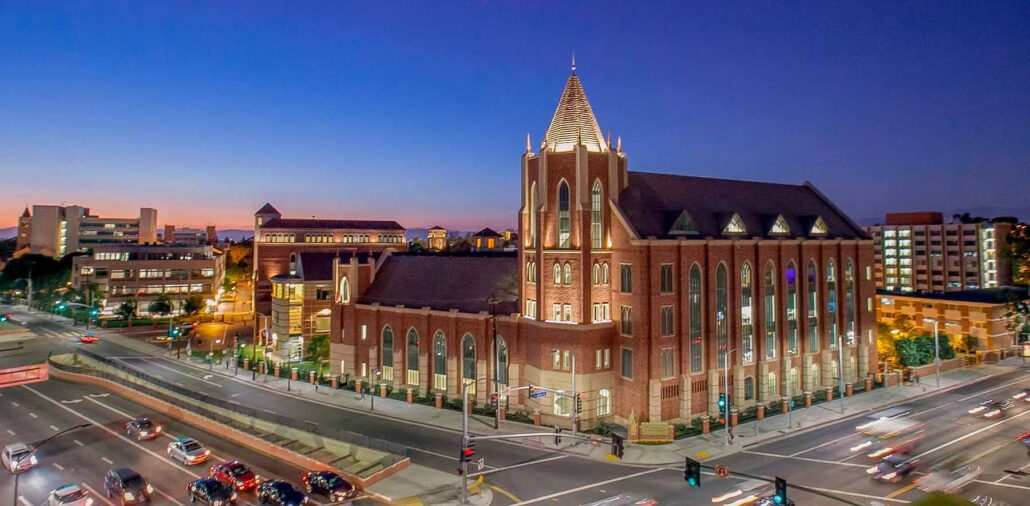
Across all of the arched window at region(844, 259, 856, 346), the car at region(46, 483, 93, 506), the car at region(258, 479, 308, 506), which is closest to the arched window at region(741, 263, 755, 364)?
the arched window at region(844, 259, 856, 346)

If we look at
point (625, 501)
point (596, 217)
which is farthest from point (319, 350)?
point (625, 501)

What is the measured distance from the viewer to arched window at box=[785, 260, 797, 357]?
51.3 metres

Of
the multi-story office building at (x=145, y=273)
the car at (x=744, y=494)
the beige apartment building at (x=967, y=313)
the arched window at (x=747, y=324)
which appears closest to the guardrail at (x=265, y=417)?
the car at (x=744, y=494)

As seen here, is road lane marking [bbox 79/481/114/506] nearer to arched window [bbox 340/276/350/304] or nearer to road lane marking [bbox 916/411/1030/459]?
arched window [bbox 340/276/350/304]

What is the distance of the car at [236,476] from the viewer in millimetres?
31250

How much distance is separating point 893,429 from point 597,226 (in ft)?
85.8

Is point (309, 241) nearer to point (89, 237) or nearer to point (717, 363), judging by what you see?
point (717, 363)

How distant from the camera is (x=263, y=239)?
10119cm

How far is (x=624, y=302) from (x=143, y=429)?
124 ft

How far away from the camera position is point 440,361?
51594mm

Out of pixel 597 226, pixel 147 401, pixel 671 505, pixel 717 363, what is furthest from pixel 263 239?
pixel 671 505

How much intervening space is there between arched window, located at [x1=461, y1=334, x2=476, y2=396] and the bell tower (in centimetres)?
597

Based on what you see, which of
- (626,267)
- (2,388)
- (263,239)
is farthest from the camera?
(263,239)

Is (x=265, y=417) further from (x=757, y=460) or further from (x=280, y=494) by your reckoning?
(x=757, y=460)
